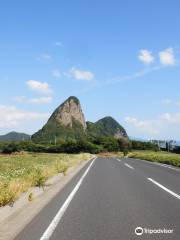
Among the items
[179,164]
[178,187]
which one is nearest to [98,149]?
[179,164]

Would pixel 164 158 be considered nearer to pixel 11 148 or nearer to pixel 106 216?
→ pixel 106 216

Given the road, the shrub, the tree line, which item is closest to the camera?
the road

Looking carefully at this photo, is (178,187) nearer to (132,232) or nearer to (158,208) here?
(158,208)

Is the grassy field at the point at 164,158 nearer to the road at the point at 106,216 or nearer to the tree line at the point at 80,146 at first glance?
the road at the point at 106,216

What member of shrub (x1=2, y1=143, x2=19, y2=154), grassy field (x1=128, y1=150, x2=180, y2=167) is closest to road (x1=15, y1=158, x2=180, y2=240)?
grassy field (x1=128, y1=150, x2=180, y2=167)

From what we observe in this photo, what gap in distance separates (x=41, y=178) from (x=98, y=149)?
371 feet

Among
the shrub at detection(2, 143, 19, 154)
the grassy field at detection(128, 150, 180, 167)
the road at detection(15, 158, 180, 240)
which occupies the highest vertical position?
the shrub at detection(2, 143, 19, 154)

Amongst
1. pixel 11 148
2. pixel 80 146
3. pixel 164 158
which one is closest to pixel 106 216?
pixel 164 158

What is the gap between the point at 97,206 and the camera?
11.8m

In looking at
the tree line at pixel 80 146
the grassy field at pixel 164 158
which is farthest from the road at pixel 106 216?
the tree line at pixel 80 146

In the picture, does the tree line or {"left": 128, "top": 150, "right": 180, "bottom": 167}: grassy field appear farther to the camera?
the tree line

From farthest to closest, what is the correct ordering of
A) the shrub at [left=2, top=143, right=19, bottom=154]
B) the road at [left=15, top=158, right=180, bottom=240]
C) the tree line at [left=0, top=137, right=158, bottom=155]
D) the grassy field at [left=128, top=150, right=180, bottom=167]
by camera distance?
the shrub at [left=2, top=143, right=19, bottom=154] < the tree line at [left=0, top=137, right=158, bottom=155] < the grassy field at [left=128, top=150, right=180, bottom=167] < the road at [left=15, top=158, right=180, bottom=240]

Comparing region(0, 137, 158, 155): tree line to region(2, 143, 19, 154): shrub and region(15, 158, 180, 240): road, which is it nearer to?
region(2, 143, 19, 154): shrub

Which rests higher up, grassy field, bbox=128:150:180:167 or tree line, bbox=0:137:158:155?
tree line, bbox=0:137:158:155
